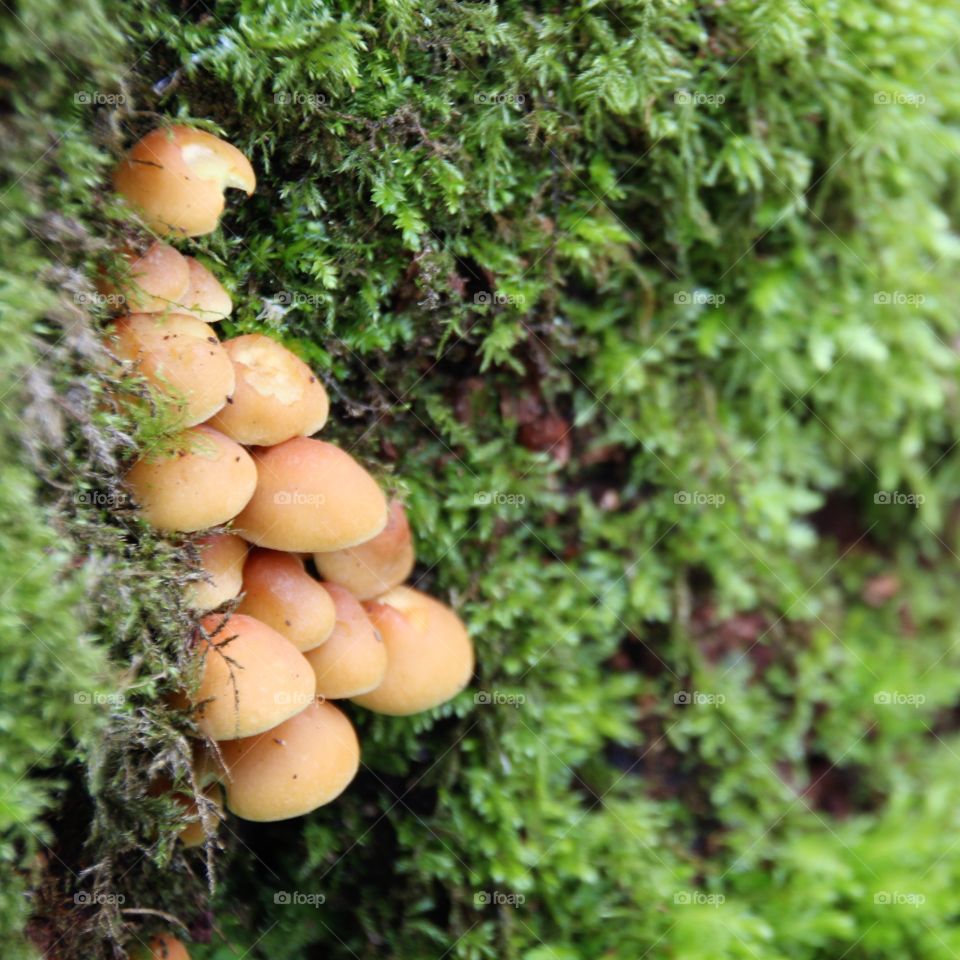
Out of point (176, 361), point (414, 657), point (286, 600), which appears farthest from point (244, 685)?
point (176, 361)

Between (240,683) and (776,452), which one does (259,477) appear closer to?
(240,683)

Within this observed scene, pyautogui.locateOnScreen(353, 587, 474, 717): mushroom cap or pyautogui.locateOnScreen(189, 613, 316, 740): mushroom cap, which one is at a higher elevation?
pyautogui.locateOnScreen(189, 613, 316, 740): mushroom cap

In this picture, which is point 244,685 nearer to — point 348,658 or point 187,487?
point 348,658

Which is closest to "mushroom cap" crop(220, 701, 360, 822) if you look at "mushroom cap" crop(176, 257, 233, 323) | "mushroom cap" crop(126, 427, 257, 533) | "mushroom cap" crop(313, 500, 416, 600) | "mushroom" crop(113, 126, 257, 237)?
"mushroom cap" crop(313, 500, 416, 600)

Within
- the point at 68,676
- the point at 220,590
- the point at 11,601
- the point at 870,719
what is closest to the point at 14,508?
the point at 11,601

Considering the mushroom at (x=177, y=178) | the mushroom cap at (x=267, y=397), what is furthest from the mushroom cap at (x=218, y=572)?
the mushroom at (x=177, y=178)

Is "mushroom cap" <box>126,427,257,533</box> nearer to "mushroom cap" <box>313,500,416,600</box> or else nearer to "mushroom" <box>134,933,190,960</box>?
"mushroom cap" <box>313,500,416,600</box>

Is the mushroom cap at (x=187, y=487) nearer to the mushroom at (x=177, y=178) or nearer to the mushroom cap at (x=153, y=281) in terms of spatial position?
the mushroom cap at (x=153, y=281)

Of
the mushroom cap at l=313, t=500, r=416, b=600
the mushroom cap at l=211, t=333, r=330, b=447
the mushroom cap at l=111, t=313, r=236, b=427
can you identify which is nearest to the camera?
the mushroom cap at l=111, t=313, r=236, b=427
